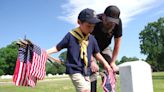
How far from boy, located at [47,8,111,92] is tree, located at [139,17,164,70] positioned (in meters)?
89.7

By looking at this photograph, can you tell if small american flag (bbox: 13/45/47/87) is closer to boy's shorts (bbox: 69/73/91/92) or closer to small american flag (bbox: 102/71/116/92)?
boy's shorts (bbox: 69/73/91/92)

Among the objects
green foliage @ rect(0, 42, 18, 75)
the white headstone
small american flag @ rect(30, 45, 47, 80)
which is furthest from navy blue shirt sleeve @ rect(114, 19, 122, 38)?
green foliage @ rect(0, 42, 18, 75)

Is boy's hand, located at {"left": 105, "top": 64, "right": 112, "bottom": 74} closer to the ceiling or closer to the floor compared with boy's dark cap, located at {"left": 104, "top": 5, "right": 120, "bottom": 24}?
closer to the floor

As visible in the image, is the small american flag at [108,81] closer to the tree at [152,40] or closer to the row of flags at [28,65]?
the row of flags at [28,65]

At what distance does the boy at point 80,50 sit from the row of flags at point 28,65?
355mm

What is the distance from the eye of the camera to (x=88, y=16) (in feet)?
17.5

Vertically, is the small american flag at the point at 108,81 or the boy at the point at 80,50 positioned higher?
the boy at the point at 80,50

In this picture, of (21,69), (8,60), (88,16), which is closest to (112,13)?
(88,16)

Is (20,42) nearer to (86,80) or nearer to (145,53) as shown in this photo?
(86,80)

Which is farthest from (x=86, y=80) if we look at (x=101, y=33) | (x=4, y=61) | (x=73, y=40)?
(x=4, y=61)

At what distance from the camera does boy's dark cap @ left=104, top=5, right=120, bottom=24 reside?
5.63m

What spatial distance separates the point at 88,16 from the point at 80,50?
17.9 inches

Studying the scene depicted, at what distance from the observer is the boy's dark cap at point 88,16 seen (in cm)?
534

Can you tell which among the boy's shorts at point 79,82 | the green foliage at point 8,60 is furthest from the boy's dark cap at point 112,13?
the green foliage at point 8,60
